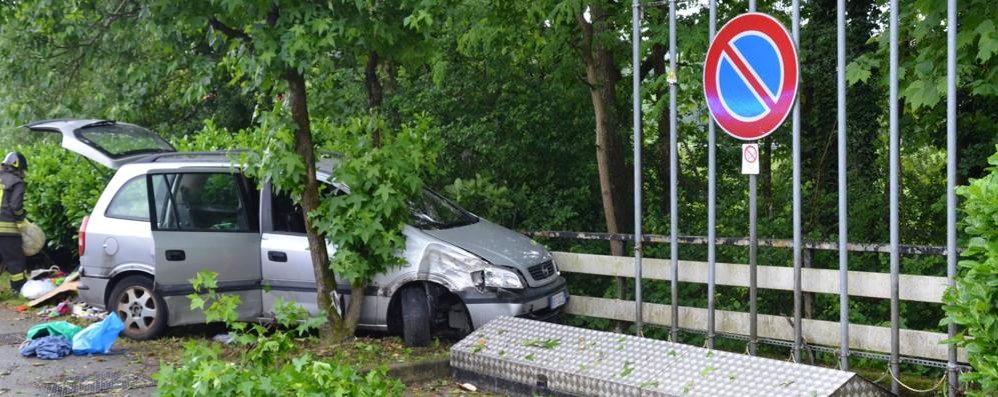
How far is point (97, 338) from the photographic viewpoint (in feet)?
28.8

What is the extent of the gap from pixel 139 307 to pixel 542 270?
12.4ft

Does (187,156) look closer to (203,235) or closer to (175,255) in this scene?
(203,235)

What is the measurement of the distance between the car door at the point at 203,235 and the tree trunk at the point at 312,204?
0.83 meters

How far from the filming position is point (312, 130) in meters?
9.45

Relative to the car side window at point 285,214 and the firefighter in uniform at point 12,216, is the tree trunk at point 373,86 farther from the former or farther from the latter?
the firefighter in uniform at point 12,216

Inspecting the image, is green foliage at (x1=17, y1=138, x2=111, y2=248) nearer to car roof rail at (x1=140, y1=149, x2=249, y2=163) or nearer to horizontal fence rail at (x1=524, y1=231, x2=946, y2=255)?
car roof rail at (x1=140, y1=149, x2=249, y2=163)

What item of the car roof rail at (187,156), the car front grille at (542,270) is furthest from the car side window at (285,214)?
the car front grille at (542,270)

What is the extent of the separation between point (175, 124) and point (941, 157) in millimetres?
12444

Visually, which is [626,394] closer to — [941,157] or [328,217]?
[328,217]

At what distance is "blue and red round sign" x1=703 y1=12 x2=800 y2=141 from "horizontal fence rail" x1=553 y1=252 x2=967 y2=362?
5.29 ft

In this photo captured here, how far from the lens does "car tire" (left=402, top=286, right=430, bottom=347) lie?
881cm

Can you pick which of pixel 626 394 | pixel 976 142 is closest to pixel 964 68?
pixel 626 394

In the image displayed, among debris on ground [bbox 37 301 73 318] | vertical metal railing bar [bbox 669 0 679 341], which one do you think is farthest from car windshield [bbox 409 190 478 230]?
debris on ground [bbox 37 301 73 318]

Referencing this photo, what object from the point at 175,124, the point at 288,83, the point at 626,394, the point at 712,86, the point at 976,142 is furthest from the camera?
the point at 175,124
